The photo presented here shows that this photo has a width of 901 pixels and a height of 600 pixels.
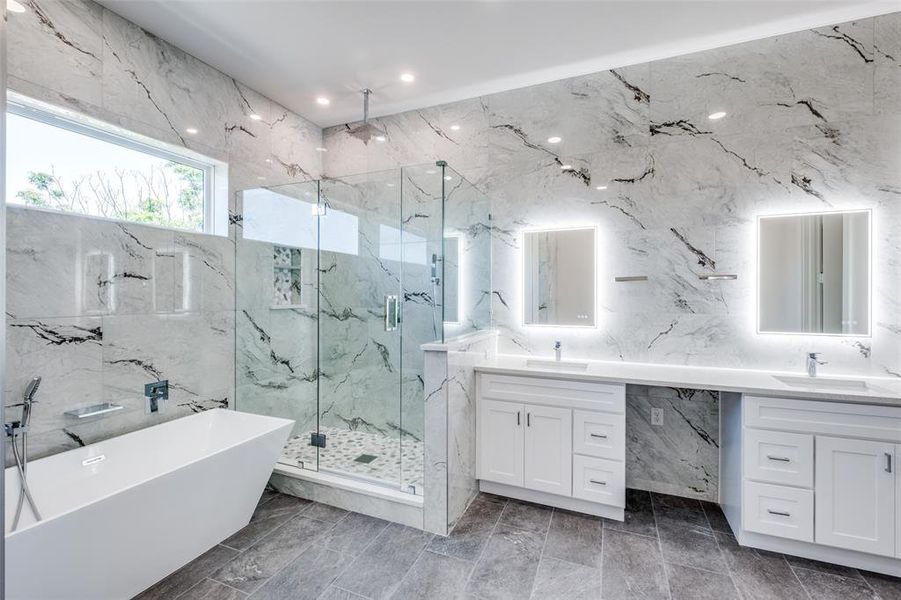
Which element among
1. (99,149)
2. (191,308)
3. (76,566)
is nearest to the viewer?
(76,566)

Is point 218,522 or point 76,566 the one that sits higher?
point 76,566

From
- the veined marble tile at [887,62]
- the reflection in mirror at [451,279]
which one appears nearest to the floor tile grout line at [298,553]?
the reflection in mirror at [451,279]

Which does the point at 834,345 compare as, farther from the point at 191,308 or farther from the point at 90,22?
the point at 90,22

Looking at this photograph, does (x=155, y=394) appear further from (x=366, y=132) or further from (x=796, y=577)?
(x=796, y=577)

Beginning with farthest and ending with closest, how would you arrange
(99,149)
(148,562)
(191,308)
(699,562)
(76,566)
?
(191,308) < (99,149) < (699,562) < (148,562) < (76,566)

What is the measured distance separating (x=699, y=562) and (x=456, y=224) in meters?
2.43

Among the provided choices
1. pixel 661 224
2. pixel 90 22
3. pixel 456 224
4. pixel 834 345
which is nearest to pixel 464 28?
pixel 456 224

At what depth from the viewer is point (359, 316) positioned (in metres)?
3.17

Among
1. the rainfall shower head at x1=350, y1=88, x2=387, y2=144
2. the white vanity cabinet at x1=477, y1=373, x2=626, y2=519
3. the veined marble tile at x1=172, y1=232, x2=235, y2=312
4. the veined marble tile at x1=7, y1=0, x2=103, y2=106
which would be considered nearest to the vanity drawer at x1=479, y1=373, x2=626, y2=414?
the white vanity cabinet at x1=477, y1=373, x2=626, y2=519

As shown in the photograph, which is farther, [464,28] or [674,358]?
[674,358]

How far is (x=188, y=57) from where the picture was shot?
2.79 m

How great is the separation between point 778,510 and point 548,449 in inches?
47.9

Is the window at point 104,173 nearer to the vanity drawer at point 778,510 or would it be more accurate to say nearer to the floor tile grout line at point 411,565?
the floor tile grout line at point 411,565

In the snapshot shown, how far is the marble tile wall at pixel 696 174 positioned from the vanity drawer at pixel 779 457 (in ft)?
2.14
